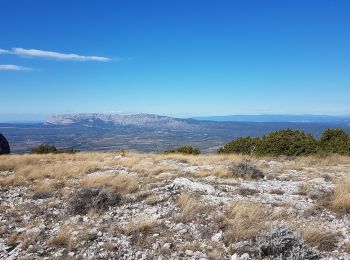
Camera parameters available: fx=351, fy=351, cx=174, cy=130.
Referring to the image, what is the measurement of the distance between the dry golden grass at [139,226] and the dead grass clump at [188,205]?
1.02m

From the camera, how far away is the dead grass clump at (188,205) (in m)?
9.78

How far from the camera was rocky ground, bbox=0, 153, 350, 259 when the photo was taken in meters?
7.71

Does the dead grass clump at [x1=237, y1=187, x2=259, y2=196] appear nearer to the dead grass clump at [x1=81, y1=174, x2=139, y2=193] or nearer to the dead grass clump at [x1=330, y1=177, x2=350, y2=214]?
the dead grass clump at [x1=330, y1=177, x2=350, y2=214]

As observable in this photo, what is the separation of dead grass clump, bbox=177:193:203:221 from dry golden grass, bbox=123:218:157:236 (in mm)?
1020

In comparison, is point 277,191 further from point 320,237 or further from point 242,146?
point 242,146

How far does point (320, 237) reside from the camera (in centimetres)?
807

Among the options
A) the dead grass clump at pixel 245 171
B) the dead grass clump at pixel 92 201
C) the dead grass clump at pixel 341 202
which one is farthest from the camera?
the dead grass clump at pixel 245 171

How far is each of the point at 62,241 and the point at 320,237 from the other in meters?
6.00

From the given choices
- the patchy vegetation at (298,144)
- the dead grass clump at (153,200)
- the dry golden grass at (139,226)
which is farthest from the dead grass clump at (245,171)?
the patchy vegetation at (298,144)

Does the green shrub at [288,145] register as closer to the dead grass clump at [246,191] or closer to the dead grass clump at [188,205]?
the dead grass clump at [246,191]

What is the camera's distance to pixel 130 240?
834cm

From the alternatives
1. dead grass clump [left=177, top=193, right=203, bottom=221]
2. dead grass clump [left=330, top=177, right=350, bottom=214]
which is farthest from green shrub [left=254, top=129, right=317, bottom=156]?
dead grass clump [left=177, top=193, right=203, bottom=221]

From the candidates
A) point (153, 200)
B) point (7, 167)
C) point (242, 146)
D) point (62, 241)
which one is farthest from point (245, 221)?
point (242, 146)

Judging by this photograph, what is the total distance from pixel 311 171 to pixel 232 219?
941 cm
